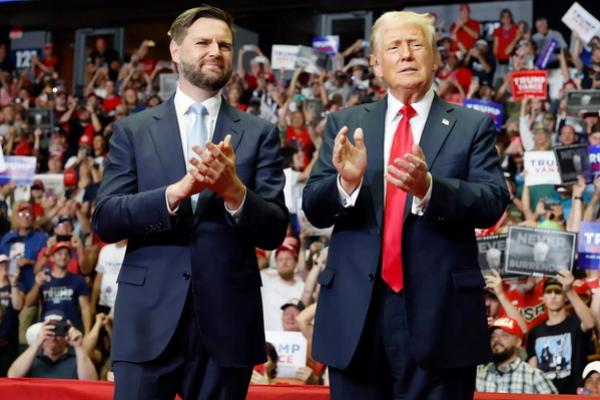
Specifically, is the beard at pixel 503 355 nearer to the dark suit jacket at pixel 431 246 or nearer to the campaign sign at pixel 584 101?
the campaign sign at pixel 584 101

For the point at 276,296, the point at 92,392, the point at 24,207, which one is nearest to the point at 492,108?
the point at 276,296

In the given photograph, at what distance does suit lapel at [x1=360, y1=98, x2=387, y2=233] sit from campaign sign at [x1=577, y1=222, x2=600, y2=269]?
3340 millimetres

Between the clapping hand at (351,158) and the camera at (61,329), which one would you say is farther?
the camera at (61,329)

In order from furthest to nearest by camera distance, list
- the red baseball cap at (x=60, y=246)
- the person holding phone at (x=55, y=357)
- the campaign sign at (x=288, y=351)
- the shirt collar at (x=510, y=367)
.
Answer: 1. the red baseball cap at (x=60, y=246)
2. the person holding phone at (x=55, y=357)
3. the campaign sign at (x=288, y=351)
4. the shirt collar at (x=510, y=367)

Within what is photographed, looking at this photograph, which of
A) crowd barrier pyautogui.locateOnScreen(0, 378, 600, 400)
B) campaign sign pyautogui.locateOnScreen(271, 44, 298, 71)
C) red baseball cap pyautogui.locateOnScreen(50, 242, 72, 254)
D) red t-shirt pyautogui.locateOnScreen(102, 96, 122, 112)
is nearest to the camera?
crowd barrier pyautogui.locateOnScreen(0, 378, 600, 400)

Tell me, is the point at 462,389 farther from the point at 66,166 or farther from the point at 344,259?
the point at 66,166

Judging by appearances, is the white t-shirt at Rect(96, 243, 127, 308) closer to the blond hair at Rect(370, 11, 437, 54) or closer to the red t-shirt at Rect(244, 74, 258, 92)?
the red t-shirt at Rect(244, 74, 258, 92)

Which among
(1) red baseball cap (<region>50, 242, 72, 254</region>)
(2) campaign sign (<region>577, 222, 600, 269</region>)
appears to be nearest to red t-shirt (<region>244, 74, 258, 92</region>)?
(1) red baseball cap (<region>50, 242, 72, 254</region>)

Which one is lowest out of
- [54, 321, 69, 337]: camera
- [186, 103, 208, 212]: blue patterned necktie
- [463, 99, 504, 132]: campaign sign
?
[54, 321, 69, 337]: camera

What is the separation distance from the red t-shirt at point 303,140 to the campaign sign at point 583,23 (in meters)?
2.13

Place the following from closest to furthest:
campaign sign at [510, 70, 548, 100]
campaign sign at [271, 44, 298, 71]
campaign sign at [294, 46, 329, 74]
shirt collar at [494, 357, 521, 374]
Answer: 1. shirt collar at [494, 357, 521, 374]
2. campaign sign at [510, 70, 548, 100]
3. campaign sign at [271, 44, 298, 71]
4. campaign sign at [294, 46, 329, 74]

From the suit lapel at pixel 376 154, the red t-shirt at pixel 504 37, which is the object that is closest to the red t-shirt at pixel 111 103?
the red t-shirt at pixel 504 37

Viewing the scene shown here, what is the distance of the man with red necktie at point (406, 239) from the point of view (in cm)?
195

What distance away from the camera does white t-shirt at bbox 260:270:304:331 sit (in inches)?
218
